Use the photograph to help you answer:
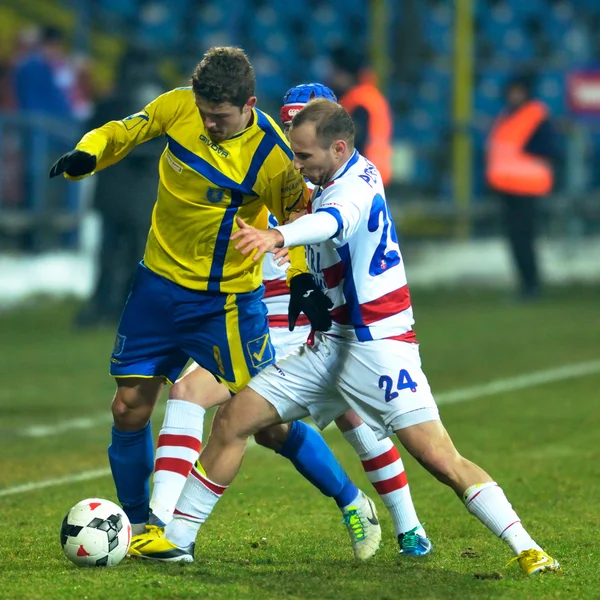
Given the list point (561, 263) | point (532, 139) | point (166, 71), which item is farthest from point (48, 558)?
point (166, 71)

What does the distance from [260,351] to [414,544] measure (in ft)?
3.11

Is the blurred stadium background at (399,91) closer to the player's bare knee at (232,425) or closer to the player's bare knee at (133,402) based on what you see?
the player's bare knee at (133,402)

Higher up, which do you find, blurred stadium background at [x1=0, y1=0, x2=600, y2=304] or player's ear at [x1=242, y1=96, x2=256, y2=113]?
player's ear at [x1=242, y1=96, x2=256, y2=113]

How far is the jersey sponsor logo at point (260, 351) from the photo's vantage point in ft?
17.9

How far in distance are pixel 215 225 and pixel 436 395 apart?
444 centimetres

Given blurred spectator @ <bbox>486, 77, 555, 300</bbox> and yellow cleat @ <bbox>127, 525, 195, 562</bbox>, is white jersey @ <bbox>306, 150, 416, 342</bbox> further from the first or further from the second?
blurred spectator @ <bbox>486, 77, 555, 300</bbox>

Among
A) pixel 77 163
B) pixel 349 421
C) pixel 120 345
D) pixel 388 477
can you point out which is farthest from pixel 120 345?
pixel 388 477

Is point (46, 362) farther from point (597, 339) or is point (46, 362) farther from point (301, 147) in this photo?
point (301, 147)

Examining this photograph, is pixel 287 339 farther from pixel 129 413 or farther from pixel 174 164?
pixel 174 164

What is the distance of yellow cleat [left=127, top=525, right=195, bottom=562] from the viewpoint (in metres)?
5.09

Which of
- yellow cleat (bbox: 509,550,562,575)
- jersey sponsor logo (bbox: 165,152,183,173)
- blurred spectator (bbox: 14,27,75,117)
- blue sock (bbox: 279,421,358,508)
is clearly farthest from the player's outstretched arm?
blurred spectator (bbox: 14,27,75,117)

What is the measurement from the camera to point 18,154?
1439 centimetres

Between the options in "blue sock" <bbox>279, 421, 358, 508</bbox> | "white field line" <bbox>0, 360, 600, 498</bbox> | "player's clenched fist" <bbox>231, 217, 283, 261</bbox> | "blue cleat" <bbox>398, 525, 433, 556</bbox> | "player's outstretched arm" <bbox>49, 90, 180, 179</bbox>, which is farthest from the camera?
"white field line" <bbox>0, 360, 600, 498</bbox>

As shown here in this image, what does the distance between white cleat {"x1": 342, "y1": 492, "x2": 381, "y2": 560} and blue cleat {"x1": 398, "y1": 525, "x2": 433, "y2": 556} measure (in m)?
0.12
